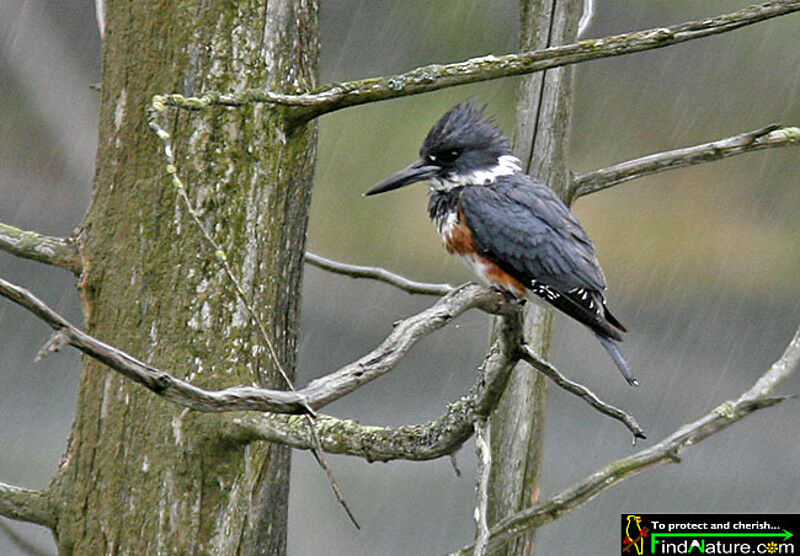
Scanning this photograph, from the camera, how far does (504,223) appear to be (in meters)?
2.95

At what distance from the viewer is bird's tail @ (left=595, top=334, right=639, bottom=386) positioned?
2.71 metres

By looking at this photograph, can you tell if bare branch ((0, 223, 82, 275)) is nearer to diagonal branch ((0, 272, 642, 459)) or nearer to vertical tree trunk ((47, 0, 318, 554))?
vertical tree trunk ((47, 0, 318, 554))

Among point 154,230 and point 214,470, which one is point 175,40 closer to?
point 154,230

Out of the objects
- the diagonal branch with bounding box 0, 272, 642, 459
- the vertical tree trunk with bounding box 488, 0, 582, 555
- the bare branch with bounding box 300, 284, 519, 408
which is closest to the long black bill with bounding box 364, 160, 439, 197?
the vertical tree trunk with bounding box 488, 0, 582, 555

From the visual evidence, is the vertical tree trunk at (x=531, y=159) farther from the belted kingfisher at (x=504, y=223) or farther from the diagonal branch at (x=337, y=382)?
the diagonal branch at (x=337, y=382)

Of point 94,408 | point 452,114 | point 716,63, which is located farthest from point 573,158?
point 94,408

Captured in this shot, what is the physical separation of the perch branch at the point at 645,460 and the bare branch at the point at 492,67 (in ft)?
2.08

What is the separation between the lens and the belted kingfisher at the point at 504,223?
2.87 m

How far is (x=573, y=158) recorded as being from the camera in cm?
473

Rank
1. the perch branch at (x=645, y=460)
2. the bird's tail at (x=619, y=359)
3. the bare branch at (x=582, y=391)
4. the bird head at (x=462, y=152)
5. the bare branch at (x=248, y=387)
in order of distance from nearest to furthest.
Answer: the bare branch at (x=248, y=387)
the perch branch at (x=645, y=460)
the bare branch at (x=582, y=391)
the bird's tail at (x=619, y=359)
the bird head at (x=462, y=152)

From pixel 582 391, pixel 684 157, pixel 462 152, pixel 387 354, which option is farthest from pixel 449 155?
pixel 387 354

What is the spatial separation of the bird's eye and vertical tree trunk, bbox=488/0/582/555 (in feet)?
0.78

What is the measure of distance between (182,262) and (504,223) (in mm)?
958

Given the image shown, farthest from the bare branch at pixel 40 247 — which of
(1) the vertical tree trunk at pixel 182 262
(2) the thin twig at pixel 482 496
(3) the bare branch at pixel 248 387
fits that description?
(2) the thin twig at pixel 482 496
